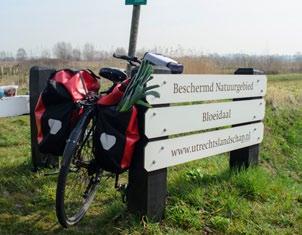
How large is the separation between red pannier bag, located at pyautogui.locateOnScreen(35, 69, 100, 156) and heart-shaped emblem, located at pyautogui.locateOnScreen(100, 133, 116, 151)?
335 mm

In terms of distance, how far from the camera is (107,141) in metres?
3.23

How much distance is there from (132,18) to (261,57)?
34.7 metres

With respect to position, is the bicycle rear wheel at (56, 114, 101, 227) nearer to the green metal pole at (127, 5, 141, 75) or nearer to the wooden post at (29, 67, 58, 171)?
the wooden post at (29, 67, 58, 171)

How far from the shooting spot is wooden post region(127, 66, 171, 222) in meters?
3.41

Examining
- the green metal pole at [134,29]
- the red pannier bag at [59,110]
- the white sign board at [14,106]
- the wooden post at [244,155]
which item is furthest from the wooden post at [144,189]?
the green metal pole at [134,29]

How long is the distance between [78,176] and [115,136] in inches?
31.3

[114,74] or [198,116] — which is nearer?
[114,74]

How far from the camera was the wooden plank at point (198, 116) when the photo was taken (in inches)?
135

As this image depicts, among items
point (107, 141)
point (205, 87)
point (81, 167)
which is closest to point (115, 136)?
point (107, 141)

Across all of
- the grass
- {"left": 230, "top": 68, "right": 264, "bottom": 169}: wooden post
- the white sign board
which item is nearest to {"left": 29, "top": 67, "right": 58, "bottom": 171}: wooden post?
the grass

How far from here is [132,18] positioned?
5516 mm

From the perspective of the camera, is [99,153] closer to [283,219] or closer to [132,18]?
[283,219]

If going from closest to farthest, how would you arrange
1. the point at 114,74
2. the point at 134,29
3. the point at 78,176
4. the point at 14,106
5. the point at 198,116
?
the point at 114,74 → the point at 78,176 → the point at 198,116 → the point at 14,106 → the point at 134,29

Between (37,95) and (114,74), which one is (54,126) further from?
(37,95)
